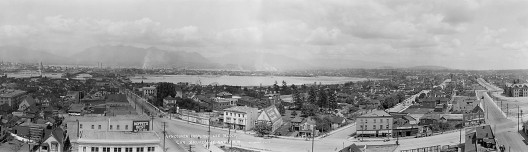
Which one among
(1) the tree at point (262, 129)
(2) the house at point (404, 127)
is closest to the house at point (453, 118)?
(2) the house at point (404, 127)

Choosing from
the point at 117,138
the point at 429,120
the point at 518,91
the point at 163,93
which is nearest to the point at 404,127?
the point at 429,120

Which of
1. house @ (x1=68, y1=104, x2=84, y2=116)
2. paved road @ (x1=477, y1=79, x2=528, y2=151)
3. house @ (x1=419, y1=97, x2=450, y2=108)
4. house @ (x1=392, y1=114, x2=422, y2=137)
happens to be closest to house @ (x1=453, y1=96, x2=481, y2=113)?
paved road @ (x1=477, y1=79, x2=528, y2=151)

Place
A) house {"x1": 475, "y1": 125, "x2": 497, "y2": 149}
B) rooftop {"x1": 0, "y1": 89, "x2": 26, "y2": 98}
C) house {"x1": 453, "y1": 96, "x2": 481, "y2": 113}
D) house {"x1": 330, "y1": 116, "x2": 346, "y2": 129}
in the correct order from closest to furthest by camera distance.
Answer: house {"x1": 475, "y1": 125, "x2": 497, "y2": 149}, house {"x1": 330, "y1": 116, "x2": 346, "y2": 129}, rooftop {"x1": 0, "y1": 89, "x2": 26, "y2": 98}, house {"x1": 453, "y1": 96, "x2": 481, "y2": 113}

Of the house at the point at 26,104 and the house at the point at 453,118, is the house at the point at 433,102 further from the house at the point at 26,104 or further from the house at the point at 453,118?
the house at the point at 26,104

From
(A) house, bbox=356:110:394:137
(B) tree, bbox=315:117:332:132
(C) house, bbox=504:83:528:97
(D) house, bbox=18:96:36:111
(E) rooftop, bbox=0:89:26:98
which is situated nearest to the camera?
(A) house, bbox=356:110:394:137

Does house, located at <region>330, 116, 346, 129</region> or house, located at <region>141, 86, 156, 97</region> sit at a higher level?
house, located at <region>141, 86, 156, 97</region>

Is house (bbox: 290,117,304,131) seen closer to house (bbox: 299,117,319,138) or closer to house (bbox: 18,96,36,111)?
house (bbox: 299,117,319,138)

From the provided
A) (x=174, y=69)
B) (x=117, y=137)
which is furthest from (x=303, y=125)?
(x=174, y=69)
